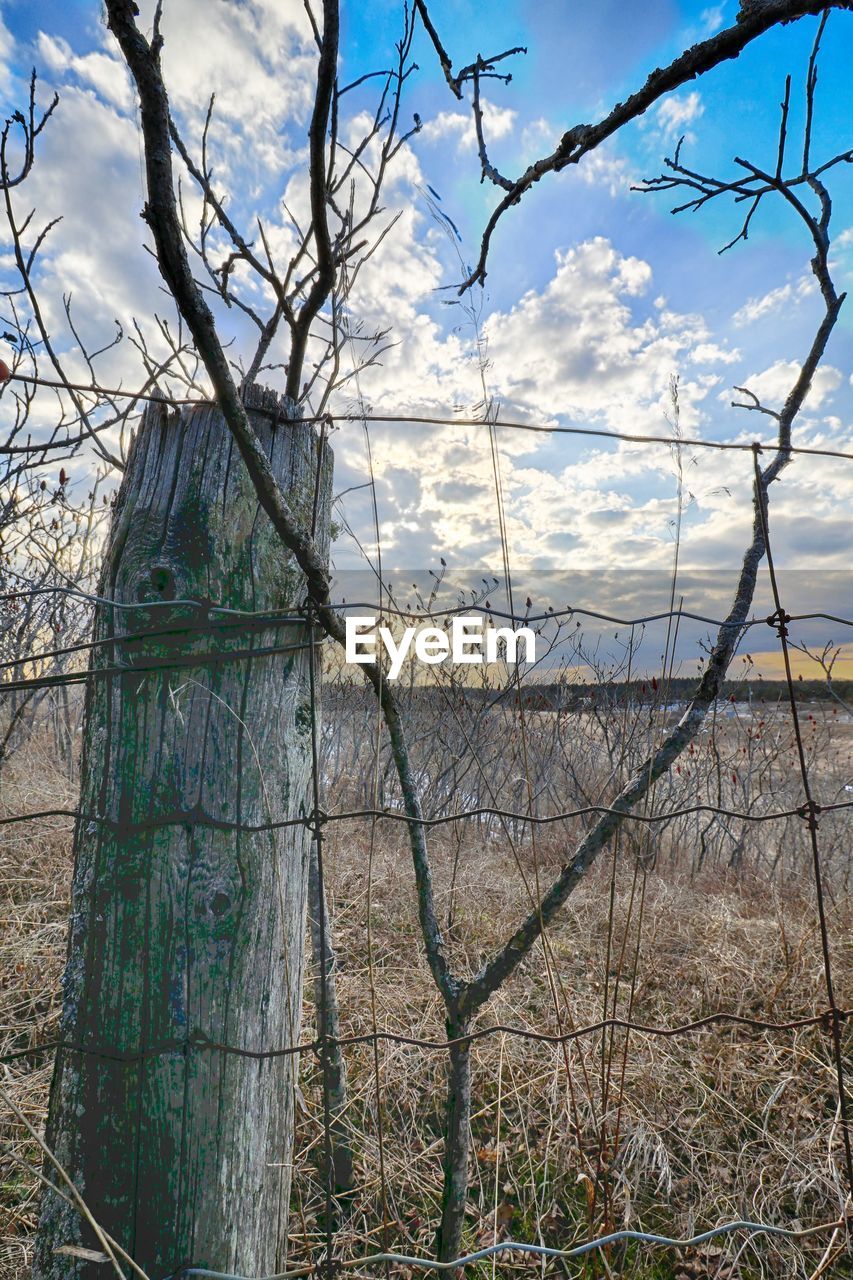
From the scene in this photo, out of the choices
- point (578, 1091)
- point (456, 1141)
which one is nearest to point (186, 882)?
point (456, 1141)

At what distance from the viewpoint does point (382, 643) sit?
1349 mm

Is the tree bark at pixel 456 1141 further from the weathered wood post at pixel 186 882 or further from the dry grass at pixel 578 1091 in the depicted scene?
the weathered wood post at pixel 186 882

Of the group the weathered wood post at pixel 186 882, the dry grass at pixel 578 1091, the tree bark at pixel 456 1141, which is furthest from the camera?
the dry grass at pixel 578 1091

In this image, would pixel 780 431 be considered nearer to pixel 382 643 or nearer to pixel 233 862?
pixel 382 643

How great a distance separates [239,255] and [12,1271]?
9.30 feet

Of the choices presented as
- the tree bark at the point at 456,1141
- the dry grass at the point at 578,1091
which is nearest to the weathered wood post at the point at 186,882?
the dry grass at the point at 578,1091

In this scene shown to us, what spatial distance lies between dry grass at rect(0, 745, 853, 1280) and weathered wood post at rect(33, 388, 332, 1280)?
0.78ft

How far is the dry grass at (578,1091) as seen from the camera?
1.77m

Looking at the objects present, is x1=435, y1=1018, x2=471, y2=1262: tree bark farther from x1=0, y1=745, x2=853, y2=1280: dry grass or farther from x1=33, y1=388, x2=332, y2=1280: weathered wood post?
x1=33, y1=388, x2=332, y2=1280: weathered wood post

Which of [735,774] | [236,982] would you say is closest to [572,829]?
[735,774]

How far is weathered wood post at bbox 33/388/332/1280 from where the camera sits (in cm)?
97

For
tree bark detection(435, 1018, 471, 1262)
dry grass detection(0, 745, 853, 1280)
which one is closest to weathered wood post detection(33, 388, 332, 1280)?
dry grass detection(0, 745, 853, 1280)

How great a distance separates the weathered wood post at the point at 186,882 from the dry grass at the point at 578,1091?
24cm

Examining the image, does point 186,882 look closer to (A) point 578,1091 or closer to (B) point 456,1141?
(B) point 456,1141
